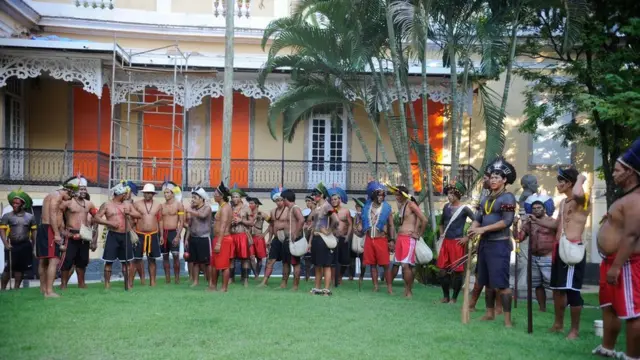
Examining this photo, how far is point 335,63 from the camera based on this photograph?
55.6 ft

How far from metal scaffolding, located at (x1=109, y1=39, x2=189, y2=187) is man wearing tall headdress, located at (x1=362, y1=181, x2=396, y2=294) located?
29.8 feet

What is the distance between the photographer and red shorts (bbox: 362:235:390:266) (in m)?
13.6

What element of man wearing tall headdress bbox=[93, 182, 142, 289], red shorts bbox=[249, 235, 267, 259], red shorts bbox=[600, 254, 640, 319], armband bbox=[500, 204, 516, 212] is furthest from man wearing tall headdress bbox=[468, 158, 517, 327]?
man wearing tall headdress bbox=[93, 182, 142, 289]

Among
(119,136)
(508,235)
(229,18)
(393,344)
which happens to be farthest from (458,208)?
(119,136)

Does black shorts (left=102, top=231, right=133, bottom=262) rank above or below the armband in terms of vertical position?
below

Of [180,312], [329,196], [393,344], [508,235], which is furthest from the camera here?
[329,196]

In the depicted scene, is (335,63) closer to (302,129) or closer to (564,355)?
(302,129)

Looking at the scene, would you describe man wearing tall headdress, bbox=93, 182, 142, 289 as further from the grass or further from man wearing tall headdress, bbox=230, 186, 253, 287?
man wearing tall headdress, bbox=230, 186, 253, 287

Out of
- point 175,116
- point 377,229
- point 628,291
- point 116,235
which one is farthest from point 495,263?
point 175,116

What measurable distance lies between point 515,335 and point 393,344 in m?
1.69

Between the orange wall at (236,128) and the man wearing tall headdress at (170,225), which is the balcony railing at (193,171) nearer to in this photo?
the orange wall at (236,128)

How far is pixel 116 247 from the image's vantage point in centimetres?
1361

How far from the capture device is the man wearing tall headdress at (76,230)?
13.1 m

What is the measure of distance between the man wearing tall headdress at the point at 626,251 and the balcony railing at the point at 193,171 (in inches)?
560
